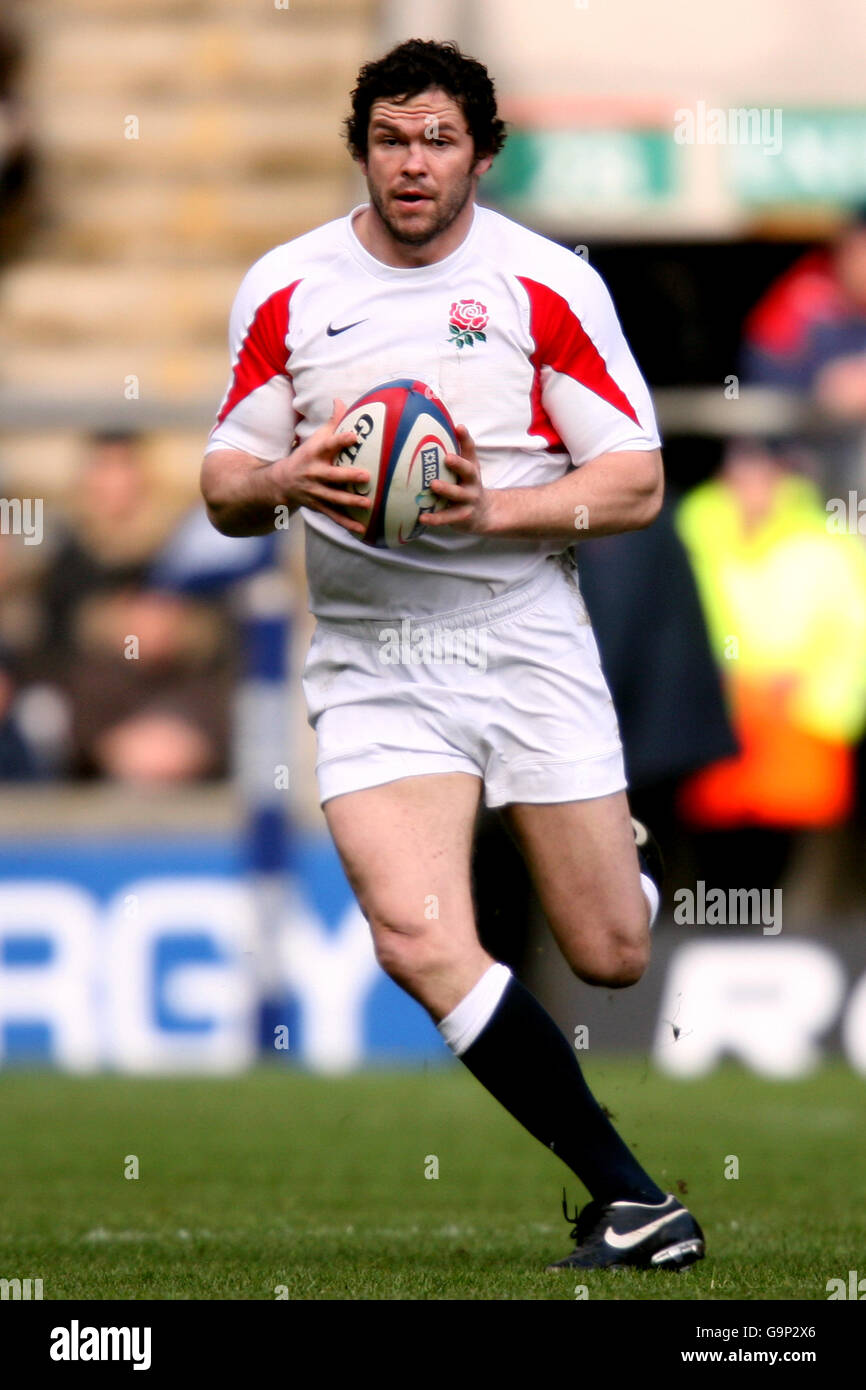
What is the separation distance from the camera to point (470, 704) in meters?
5.68

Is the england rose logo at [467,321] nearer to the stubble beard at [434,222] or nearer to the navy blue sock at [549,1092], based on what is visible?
the stubble beard at [434,222]

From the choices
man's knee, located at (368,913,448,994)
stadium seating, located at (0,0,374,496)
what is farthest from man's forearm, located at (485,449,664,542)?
stadium seating, located at (0,0,374,496)

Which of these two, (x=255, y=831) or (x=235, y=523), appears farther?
(x=255, y=831)

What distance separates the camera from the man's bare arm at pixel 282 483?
531 cm

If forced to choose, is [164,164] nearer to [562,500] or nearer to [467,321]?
[467,321]

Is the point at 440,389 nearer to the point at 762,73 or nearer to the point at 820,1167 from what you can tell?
the point at 820,1167

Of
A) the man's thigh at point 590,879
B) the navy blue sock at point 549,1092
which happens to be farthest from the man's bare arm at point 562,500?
the navy blue sock at point 549,1092

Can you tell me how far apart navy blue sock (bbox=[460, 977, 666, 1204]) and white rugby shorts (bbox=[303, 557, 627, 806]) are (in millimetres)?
475

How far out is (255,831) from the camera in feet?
37.6

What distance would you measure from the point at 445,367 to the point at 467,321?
0.11 m

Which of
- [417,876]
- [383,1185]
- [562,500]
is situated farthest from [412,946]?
[383,1185]

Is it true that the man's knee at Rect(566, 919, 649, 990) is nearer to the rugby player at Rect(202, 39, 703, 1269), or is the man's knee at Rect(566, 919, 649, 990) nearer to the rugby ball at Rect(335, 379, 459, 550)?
the rugby player at Rect(202, 39, 703, 1269)
